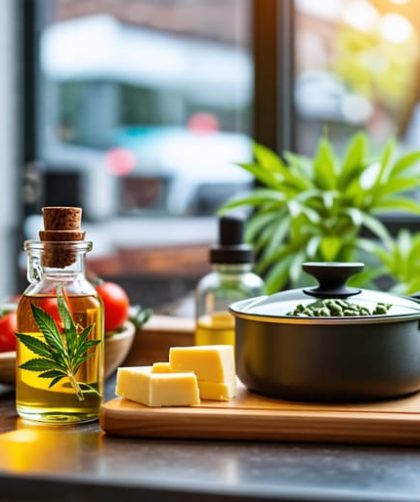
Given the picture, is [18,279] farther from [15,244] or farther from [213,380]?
[213,380]

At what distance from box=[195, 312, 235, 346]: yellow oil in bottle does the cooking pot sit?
315mm

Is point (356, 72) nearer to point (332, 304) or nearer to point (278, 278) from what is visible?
point (278, 278)

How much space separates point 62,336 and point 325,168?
2.98 ft

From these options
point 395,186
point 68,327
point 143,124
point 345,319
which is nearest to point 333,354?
point 345,319

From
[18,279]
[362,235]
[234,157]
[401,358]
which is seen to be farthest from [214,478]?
[234,157]

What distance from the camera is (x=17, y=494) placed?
908mm

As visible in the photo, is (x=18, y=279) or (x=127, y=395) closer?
(x=127, y=395)

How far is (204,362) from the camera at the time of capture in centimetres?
112

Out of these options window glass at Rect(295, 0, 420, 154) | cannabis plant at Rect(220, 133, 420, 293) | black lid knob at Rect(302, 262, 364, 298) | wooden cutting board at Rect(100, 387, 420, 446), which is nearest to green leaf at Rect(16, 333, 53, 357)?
wooden cutting board at Rect(100, 387, 420, 446)

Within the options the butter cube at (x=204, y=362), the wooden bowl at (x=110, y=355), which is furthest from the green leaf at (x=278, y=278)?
the butter cube at (x=204, y=362)

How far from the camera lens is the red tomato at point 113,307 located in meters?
1.39

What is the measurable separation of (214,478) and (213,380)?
0.77 ft

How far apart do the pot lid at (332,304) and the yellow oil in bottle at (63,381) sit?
18 cm

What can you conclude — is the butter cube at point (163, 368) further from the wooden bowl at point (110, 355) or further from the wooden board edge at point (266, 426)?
the wooden bowl at point (110, 355)
